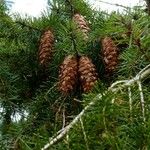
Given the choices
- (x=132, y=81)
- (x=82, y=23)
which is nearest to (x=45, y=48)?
(x=82, y=23)

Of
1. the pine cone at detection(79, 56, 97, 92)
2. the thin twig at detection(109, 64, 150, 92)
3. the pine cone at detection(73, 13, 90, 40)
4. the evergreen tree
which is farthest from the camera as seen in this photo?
the pine cone at detection(73, 13, 90, 40)

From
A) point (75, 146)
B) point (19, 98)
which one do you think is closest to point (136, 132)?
point (75, 146)

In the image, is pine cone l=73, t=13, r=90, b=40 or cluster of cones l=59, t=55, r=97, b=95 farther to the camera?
pine cone l=73, t=13, r=90, b=40

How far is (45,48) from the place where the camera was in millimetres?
1007

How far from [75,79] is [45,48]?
115 millimetres

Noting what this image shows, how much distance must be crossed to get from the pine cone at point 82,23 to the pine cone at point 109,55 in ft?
0.20

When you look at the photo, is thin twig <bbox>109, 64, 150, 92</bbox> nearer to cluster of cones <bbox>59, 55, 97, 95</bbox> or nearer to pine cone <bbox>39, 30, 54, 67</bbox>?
cluster of cones <bbox>59, 55, 97, 95</bbox>

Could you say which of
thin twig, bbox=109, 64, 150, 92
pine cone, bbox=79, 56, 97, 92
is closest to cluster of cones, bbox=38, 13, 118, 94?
pine cone, bbox=79, 56, 97, 92

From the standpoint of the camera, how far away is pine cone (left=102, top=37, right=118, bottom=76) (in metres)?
0.93

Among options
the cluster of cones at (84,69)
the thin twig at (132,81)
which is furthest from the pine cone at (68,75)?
the thin twig at (132,81)

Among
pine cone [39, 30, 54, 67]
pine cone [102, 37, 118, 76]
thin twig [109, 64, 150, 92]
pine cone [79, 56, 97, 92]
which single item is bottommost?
thin twig [109, 64, 150, 92]

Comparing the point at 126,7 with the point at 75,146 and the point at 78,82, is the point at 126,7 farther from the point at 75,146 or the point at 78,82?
the point at 75,146

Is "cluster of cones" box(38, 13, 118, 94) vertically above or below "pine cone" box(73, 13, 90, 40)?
below

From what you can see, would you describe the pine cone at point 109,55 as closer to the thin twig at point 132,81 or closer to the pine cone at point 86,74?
the pine cone at point 86,74
